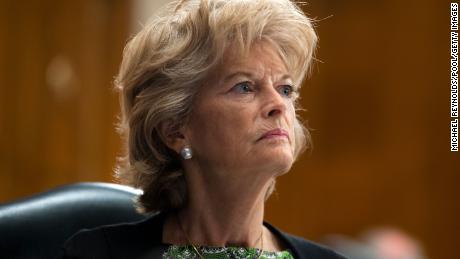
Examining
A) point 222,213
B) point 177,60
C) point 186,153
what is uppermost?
point 177,60

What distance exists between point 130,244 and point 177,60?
0.45 m

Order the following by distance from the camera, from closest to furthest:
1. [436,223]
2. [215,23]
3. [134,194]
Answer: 1. [215,23]
2. [134,194]
3. [436,223]

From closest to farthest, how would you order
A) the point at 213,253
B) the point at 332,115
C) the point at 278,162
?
Answer: the point at 278,162
the point at 213,253
the point at 332,115

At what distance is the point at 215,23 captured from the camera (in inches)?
76.2

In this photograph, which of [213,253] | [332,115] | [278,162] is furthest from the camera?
[332,115]

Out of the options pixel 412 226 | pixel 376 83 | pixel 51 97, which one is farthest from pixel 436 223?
pixel 51 97

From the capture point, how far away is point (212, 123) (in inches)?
76.5

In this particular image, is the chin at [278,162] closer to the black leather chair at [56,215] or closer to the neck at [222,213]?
the neck at [222,213]

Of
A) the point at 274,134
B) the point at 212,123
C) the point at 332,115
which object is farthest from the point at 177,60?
the point at 332,115

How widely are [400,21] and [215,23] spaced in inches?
124

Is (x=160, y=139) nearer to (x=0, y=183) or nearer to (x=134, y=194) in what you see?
(x=134, y=194)

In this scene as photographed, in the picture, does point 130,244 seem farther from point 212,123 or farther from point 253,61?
point 253,61

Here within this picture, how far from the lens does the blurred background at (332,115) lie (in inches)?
159

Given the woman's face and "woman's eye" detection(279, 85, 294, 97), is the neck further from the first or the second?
"woman's eye" detection(279, 85, 294, 97)
